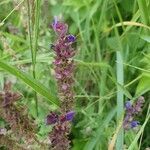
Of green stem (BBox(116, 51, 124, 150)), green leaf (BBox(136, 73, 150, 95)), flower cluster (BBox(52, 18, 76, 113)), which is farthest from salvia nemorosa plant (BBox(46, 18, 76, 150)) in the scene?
green leaf (BBox(136, 73, 150, 95))

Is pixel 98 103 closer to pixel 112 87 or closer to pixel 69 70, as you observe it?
pixel 112 87

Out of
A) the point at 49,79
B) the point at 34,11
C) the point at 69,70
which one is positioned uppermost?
the point at 34,11

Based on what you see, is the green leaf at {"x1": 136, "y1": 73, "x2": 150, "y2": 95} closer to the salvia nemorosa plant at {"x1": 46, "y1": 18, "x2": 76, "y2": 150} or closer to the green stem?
the green stem

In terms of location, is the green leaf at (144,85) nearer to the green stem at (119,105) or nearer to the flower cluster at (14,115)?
the green stem at (119,105)

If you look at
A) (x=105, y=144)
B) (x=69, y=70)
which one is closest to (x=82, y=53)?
(x=105, y=144)

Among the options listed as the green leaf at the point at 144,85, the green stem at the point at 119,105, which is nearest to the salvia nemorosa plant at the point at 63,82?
the green stem at the point at 119,105

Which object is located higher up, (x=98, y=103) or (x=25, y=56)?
(x=25, y=56)
